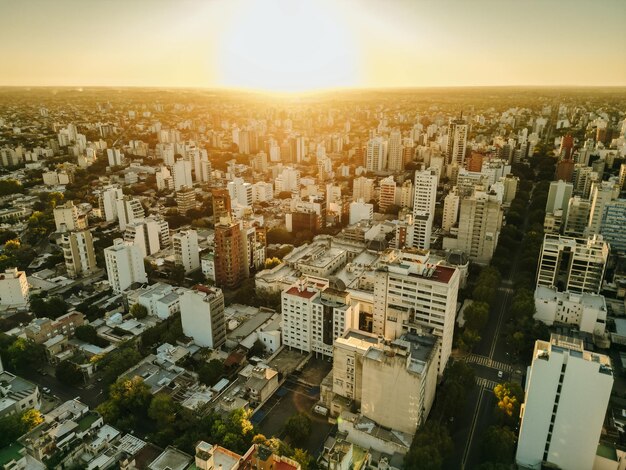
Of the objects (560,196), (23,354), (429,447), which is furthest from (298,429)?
(560,196)

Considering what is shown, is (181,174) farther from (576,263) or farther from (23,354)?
(576,263)

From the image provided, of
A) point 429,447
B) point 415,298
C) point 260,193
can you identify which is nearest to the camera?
point 429,447

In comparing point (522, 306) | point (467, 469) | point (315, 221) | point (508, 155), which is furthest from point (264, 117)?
point (467, 469)

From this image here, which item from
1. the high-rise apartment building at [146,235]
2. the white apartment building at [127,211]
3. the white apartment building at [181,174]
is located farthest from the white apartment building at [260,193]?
the high-rise apartment building at [146,235]

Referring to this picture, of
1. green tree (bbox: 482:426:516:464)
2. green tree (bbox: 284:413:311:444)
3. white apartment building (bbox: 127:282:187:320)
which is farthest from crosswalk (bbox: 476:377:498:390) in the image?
white apartment building (bbox: 127:282:187:320)

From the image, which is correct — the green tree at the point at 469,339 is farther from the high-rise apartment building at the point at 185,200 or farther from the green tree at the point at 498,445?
the high-rise apartment building at the point at 185,200

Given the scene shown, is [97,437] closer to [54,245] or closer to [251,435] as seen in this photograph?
[251,435]

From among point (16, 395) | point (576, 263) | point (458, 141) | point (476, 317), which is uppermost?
point (458, 141)
